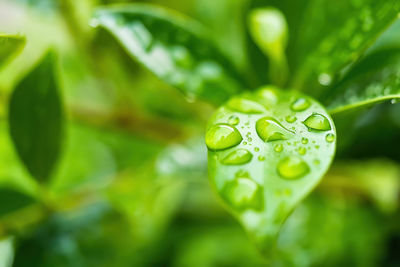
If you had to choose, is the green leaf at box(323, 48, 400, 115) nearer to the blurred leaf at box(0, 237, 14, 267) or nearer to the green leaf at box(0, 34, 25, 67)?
the green leaf at box(0, 34, 25, 67)

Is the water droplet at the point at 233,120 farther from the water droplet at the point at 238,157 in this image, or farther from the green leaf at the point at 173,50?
the green leaf at the point at 173,50

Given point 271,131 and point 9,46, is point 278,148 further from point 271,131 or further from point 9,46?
point 9,46

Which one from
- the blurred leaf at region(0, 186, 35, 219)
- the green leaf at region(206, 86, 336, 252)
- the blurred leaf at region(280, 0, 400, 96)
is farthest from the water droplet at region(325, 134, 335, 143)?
the blurred leaf at region(0, 186, 35, 219)

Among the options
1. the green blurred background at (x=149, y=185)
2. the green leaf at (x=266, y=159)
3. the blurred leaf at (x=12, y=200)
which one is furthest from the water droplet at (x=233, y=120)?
the blurred leaf at (x=12, y=200)

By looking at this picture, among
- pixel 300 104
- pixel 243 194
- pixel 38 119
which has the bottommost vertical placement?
pixel 243 194

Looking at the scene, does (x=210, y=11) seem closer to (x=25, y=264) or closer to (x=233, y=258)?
(x=233, y=258)

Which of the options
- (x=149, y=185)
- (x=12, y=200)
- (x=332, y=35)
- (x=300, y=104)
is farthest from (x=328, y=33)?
(x=12, y=200)
